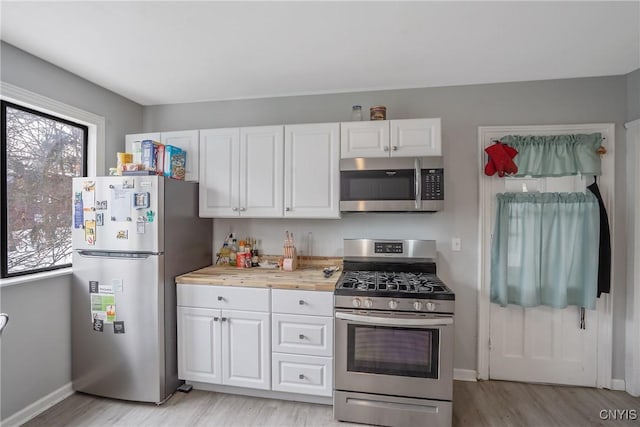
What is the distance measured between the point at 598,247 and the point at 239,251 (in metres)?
3.03

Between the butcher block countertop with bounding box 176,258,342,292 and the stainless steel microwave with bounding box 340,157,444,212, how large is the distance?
60 cm

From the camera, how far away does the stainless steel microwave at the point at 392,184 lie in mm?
2289

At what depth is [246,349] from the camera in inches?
89.0

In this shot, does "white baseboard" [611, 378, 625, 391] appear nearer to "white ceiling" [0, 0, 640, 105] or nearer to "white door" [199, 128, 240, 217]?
"white ceiling" [0, 0, 640, 105]

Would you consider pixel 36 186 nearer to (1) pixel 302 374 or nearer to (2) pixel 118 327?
(2) pixel 118 327

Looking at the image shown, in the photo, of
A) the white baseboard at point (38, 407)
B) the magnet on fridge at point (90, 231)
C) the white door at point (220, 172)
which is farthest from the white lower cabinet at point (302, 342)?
the white baseboard at point (38, 407)

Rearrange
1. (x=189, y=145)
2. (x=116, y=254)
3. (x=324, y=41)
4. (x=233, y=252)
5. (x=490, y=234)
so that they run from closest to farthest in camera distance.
→ (x=324, y=41) → (x=116, y=254) → (x=490, y=234) → (x=189, y=145) → (x=233, y=252)

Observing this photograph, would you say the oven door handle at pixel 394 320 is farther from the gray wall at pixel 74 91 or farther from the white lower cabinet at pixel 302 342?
the gray wall at pixel 74 91

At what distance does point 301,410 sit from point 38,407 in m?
1.89

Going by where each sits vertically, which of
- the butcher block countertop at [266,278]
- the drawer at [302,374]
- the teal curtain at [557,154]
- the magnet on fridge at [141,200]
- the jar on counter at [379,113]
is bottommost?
the drawer at [302,374]

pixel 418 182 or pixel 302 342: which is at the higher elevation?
pixel 418 182

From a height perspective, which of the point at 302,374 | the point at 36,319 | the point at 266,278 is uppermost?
the point at 266,278

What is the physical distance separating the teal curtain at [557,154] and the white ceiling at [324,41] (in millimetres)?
528

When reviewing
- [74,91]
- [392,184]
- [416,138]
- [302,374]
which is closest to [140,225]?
[74,91]
